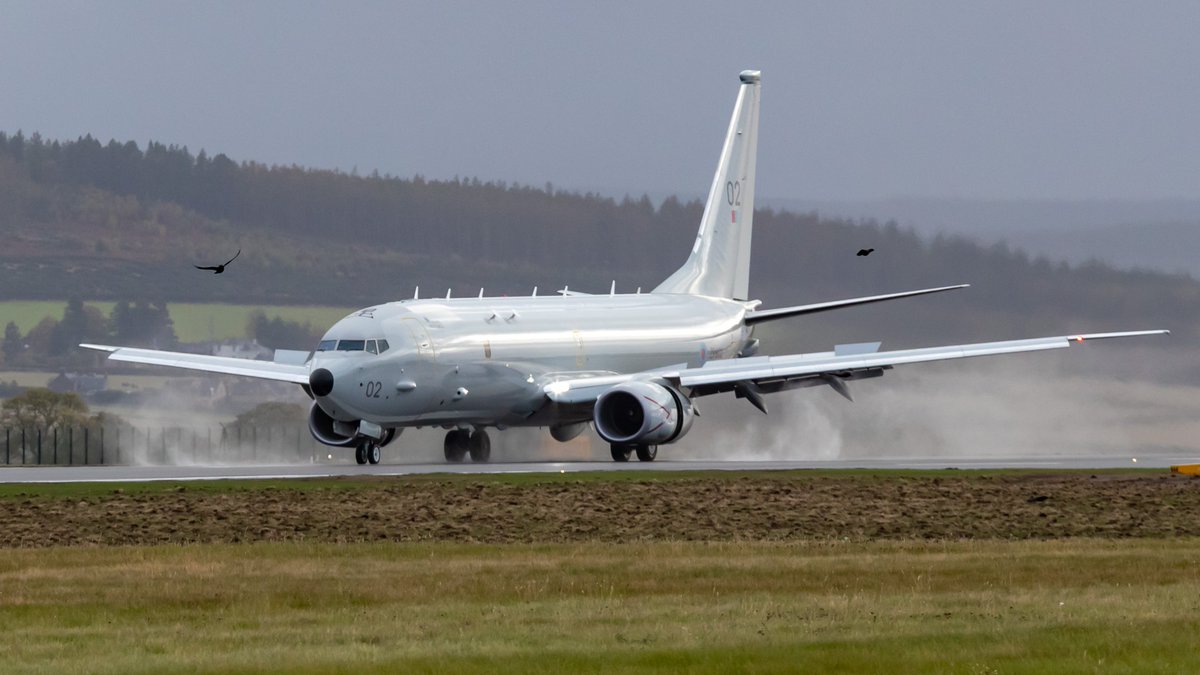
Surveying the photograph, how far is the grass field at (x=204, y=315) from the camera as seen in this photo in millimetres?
81125

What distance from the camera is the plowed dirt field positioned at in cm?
3350

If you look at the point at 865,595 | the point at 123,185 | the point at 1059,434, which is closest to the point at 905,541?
the point at 865,595

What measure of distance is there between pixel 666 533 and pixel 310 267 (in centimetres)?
5153

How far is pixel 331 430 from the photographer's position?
5544cm

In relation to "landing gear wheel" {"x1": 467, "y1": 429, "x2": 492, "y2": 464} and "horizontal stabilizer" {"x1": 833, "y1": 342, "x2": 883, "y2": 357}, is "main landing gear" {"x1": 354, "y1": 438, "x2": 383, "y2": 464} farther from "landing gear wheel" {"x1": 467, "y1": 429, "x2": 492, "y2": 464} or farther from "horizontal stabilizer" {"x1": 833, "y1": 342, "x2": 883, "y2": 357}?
"horizontal stabilizer" {"x1": 833, "y1": 342, "x2": 883, "y2": 357}

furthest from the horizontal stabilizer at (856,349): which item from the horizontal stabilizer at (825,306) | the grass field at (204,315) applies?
the grass field at (204,315)

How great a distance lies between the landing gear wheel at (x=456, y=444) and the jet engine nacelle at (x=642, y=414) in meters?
4.84

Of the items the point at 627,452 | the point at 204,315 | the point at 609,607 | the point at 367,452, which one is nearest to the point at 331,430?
the point at 367,452

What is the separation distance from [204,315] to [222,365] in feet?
92.8

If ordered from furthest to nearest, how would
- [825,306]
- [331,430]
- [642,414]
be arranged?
[825,306] < [331,430] < [642,414]

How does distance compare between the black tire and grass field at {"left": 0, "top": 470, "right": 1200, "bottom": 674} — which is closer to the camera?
grass field at {"left": 0, "top": 470, "right": 1200, "bottom": 674}

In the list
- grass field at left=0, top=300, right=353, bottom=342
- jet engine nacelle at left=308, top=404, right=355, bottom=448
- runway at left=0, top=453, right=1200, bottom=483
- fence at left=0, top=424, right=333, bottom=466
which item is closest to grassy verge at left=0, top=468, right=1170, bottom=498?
runway at left=0, top=453, right=1200, bottom=483

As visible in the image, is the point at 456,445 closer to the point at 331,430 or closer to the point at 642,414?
the point at 331,430

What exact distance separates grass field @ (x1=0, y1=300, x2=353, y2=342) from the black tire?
2064 cm
